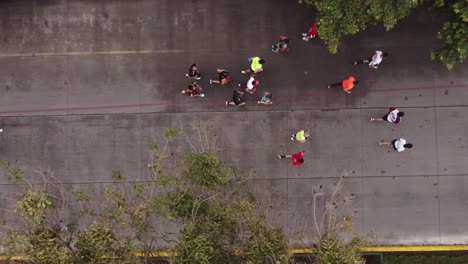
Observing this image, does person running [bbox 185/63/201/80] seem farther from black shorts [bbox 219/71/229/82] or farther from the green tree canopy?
the green tree canopy

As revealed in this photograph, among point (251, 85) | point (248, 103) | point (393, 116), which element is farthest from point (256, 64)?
point (393, 116)

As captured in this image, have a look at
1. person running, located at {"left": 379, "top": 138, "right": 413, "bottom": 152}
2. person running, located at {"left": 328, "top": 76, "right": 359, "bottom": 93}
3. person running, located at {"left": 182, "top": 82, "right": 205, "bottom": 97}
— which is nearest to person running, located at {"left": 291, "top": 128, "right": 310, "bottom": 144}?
person running, located at {"left": 328, "top": 76, "right": 359, "bottom": 93}

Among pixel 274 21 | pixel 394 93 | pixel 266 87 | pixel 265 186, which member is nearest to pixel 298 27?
pixel 274 21

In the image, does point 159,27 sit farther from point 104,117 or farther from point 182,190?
point 182,190

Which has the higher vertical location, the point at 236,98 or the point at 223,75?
the point at 223,75

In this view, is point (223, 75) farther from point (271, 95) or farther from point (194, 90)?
point (271, 95)

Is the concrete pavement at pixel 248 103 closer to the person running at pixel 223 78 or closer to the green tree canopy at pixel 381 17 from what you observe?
the person running at pixel 223 78
